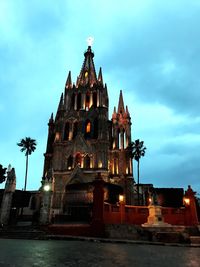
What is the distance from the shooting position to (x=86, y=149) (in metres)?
46.2

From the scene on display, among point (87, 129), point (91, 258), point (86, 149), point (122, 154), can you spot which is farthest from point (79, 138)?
point (91, 258)

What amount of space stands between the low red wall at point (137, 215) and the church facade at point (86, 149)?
48.0ft

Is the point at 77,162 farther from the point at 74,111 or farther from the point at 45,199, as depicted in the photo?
the point at 45,199

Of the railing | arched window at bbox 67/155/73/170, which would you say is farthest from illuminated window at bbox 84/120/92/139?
the railing

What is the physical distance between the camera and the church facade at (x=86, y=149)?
40625 mm

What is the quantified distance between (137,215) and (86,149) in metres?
24.3

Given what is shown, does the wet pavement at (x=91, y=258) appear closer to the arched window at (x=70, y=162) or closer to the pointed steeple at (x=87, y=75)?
the arched window at (x=70, y=162)

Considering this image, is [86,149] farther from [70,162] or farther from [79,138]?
[70,162]

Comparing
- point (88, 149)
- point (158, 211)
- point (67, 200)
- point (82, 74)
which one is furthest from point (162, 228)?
point (82, 74)

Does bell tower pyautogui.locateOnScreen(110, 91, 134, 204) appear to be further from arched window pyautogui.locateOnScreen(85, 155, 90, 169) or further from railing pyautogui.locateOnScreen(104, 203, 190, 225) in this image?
railing pyautogui.locateOnScreen(104, 203, 190, 225)

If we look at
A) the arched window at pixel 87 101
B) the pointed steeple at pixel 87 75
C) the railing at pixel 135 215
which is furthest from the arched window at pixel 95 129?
the railing at pixel 135 215

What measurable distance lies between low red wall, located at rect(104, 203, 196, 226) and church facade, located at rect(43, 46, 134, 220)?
14.6 meters

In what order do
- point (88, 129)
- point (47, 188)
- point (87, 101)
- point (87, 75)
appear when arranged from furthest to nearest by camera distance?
point (87, 75)
point (87, 101)
point (88, 129)
point (47, 188)

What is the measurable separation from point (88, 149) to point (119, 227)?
2705 centimetres
